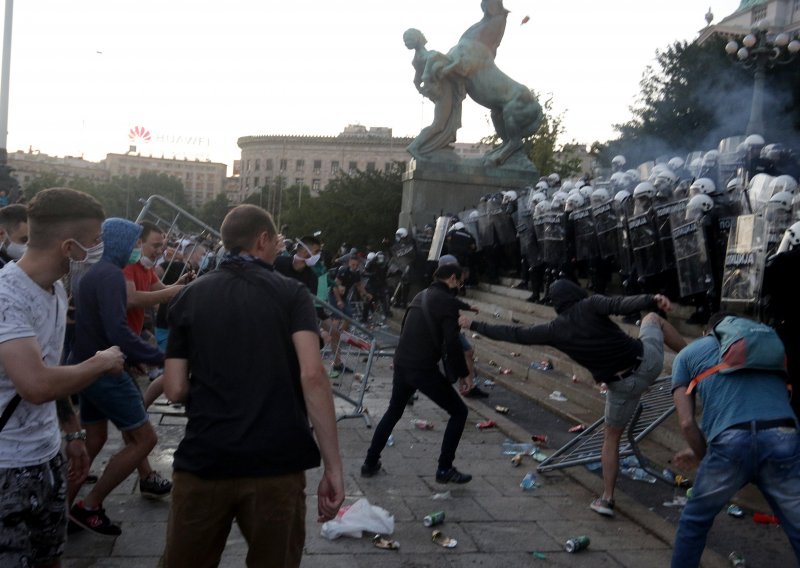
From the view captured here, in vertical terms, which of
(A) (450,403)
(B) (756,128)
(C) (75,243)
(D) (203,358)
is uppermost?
(B) (756,128)

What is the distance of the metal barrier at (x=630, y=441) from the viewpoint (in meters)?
5.70

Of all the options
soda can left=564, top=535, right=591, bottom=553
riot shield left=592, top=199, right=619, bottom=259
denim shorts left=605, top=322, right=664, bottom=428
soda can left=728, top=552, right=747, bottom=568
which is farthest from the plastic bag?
riot shield left=592, top=199, right=619, bottom=259

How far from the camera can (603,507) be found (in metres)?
5.38

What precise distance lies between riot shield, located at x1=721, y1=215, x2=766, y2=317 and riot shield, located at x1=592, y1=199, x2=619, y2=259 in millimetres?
4096

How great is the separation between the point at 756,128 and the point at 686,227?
34.6ft

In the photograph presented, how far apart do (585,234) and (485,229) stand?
4.30 m

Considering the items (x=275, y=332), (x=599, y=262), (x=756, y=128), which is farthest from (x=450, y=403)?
(x=756, y=128)

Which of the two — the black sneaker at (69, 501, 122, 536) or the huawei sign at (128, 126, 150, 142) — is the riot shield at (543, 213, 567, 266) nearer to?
the black sneaker at (69, 501, 122, 536)

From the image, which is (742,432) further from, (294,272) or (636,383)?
(294,272)

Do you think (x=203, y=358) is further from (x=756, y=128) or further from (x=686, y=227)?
(x=756, y=128)

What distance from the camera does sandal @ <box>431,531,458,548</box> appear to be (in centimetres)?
477

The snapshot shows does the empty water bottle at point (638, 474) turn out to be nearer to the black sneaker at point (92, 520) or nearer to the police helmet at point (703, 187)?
the police helmet at point (703, 187)

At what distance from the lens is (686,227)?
27.7 ft

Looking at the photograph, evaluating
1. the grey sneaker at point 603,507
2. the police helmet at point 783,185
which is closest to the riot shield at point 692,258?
the police helmet at point 783,185
